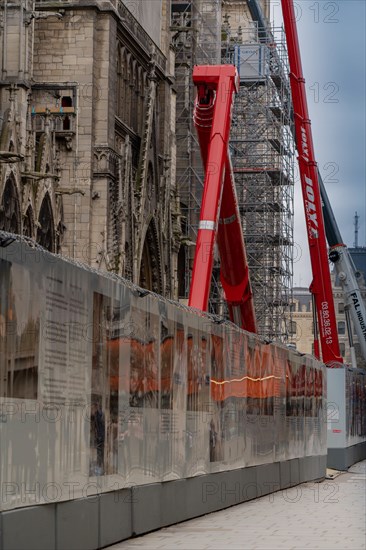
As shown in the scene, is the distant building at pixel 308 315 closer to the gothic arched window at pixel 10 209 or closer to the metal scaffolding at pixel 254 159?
the metal scaffolding at pixel 254 159

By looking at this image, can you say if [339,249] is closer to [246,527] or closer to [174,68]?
[174,68]

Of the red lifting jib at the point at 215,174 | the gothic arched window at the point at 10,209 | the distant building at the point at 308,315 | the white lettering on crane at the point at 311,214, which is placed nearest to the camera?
the red lifting jib at the point at 215,174

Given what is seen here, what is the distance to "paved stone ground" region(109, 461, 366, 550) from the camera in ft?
43.8

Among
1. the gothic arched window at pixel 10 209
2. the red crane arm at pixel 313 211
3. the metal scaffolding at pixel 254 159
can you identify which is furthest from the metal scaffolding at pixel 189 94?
the gothic arched window at pixel 10 209

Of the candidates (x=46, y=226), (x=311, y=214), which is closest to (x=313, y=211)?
(x=311, y=214)

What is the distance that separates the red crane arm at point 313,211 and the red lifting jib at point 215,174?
19.3 ft

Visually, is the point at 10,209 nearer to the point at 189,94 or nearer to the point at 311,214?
the point at 311,214

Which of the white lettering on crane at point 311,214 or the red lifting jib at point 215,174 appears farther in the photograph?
the white lettering on crane at point 311,214

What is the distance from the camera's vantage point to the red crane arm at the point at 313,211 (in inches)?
1655

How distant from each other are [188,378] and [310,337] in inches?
5670

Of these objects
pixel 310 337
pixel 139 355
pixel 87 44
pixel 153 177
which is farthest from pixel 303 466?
pixel 310 337

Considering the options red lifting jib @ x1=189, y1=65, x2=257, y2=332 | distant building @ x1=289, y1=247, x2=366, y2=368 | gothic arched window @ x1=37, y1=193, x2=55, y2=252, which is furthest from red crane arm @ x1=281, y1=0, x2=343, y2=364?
distant building @ x1=289, y1=247, x2=366, y2=368

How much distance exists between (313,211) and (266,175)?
884 inches

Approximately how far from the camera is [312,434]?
27.4 meters
